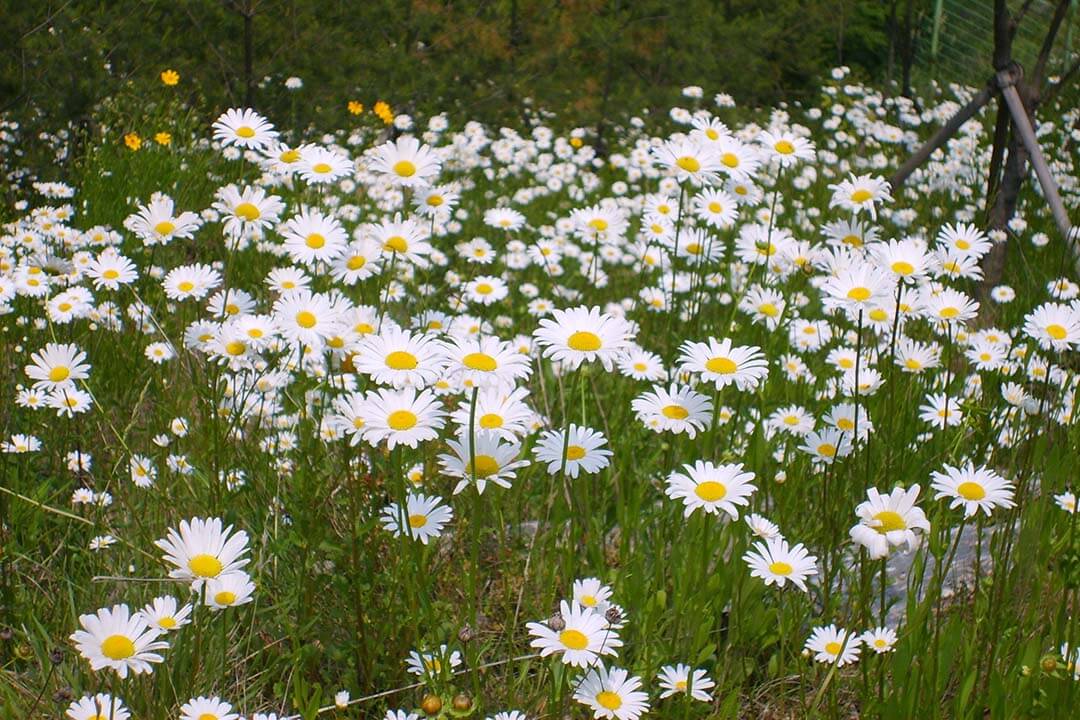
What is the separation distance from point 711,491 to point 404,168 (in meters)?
0.94

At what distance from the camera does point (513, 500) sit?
282 cm

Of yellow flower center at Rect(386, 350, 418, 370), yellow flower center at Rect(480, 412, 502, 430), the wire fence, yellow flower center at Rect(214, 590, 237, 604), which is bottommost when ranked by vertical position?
yellow flower center at Rect(214, 590, 237, 604)

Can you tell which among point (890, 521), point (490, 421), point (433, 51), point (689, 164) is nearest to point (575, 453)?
point (490, 421)

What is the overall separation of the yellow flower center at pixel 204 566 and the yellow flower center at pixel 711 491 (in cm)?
76

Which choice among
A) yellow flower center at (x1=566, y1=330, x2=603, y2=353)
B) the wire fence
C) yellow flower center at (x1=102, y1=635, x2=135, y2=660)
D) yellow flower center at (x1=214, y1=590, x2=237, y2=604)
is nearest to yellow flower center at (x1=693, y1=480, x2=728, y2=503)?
yellow flower center at (x1=566, y1=330, x2=603, y2=353)

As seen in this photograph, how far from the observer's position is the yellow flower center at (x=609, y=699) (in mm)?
1607

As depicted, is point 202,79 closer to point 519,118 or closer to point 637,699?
point 519,118

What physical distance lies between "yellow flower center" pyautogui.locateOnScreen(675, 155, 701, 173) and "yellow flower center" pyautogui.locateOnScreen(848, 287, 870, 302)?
643 mm

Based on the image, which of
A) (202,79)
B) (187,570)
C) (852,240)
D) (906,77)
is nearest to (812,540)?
(852,240)

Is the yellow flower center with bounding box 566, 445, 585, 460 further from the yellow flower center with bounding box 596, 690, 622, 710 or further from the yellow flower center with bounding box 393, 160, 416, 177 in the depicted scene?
the yellow flower center with bounding box 393, 160, 416, 177

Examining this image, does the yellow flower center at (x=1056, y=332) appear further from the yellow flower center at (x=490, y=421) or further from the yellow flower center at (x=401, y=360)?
the yellow flower center at (x=401, y=360)

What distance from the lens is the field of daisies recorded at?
1747 mm

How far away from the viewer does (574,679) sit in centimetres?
188

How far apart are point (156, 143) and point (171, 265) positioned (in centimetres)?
156
